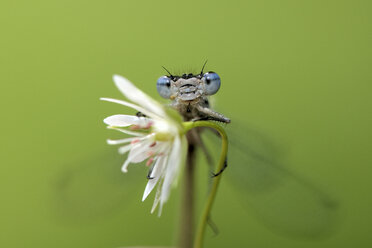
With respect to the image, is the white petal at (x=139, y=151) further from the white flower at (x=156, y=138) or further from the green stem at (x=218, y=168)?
the green stem at (x=218, y=168)

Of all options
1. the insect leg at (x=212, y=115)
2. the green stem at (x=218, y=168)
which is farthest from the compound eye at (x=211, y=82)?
the green stem at (x=218, y=168)

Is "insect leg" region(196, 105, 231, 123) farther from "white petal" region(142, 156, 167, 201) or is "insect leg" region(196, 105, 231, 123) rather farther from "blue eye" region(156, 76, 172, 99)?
"white petal" region(142, 156, 167, 201)

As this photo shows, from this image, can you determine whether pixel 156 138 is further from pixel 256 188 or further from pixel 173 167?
pixel 256 188

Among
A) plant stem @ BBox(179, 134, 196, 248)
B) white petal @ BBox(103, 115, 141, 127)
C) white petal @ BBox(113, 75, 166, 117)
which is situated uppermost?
white petal @ BBox(113, 75, 166, 117)

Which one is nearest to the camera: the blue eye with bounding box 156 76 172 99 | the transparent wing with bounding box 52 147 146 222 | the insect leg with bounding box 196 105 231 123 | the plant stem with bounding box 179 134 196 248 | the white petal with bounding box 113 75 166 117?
the white petal with bounding box 113 75 166 117

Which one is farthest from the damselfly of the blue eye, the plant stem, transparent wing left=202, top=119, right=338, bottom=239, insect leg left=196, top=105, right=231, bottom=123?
the blue eye

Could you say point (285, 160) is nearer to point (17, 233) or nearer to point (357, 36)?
point (357, 36)
